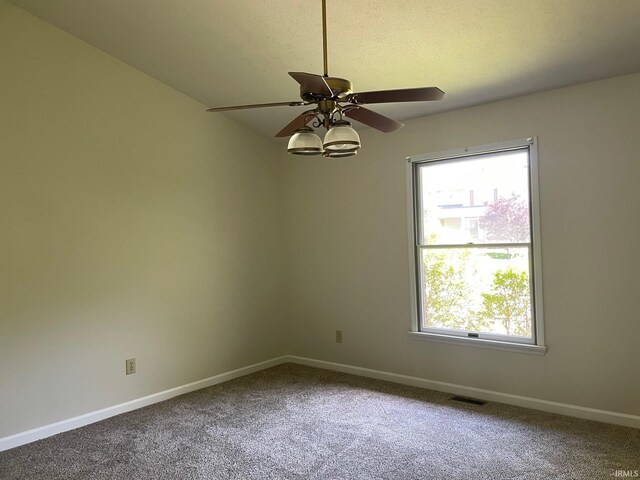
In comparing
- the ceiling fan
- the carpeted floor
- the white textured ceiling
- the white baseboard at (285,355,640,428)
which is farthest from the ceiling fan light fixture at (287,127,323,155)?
the white baseboard at (285,355,640,428)

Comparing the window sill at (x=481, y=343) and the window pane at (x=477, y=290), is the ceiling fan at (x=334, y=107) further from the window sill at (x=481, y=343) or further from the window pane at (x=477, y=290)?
the window sill at (x=481, y=343)

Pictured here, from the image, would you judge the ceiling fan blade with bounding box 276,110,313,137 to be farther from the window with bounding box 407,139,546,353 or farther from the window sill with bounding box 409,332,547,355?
the window sill with bounding box 409,332,547,355

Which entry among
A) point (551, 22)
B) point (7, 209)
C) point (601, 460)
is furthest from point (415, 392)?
point (7, 209)

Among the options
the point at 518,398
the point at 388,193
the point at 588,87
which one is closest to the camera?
the point at 588,87

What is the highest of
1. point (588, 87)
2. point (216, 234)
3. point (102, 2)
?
point (102, 2)

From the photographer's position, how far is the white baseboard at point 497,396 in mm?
3099

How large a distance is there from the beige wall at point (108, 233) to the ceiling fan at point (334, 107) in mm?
1719

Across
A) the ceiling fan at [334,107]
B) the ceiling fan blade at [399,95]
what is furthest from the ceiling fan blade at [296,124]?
the ceiling fan blade at [399,95]

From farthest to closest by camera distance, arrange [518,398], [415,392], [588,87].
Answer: [415,392] → [518,398] → [588,87]

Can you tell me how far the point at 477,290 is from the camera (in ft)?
12.2

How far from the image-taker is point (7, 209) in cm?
300

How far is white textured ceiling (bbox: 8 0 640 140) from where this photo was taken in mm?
2600

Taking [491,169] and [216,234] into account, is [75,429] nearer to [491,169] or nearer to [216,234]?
[216,234]

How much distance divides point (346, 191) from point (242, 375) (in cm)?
203
